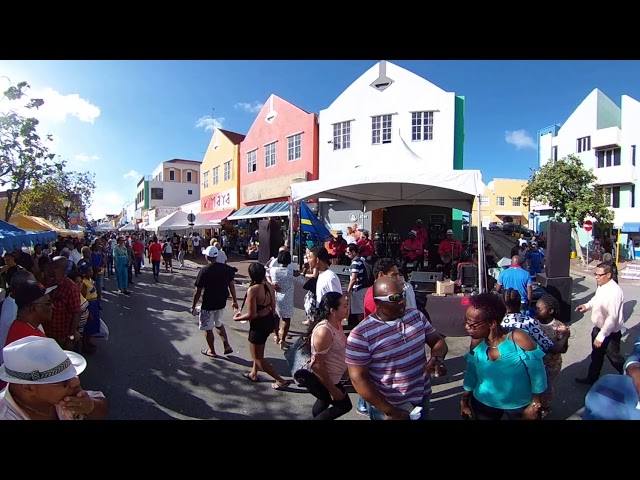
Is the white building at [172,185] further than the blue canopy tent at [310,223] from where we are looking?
Yes

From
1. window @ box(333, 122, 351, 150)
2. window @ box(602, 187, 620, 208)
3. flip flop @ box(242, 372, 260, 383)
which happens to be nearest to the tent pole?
flip flop @ box(242, 372, 260, 383)

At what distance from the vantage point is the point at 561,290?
25.7 feet

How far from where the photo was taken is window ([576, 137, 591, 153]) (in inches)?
1087

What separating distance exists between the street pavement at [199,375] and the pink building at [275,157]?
34.1 ft

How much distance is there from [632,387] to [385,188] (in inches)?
377

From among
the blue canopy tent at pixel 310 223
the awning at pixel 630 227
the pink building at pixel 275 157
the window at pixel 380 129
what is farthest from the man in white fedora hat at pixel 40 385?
the awning at pixel 630 227

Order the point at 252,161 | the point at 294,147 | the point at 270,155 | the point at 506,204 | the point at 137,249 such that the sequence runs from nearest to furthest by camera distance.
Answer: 1. the point at 137,249
2. the point at 294,147
3. the point at 270,155
4. the point at 252,161
5. the point at 506,204

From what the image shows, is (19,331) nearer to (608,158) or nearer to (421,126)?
(421,126)

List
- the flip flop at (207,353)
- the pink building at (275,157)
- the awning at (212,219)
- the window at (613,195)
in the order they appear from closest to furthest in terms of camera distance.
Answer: the flip flop at (207,353), the pink building at (275,157), the awning at (212,219), the window at (613,195)

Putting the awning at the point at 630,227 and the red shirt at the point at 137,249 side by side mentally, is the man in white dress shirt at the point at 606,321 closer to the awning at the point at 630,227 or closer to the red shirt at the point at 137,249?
the red shirt at the point at 137,249

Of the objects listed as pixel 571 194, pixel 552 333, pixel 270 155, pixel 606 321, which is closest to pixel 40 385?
pixel 552 333

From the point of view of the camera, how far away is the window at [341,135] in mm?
17359

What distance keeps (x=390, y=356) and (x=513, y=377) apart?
0.91 m
